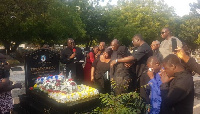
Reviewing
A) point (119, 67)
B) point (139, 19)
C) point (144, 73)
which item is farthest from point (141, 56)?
point (139, 19)

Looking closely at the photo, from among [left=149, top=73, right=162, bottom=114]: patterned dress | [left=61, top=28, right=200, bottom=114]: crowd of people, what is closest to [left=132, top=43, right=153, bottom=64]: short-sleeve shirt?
[left=61, top=28, right=200, bottom=114]: crowd of people

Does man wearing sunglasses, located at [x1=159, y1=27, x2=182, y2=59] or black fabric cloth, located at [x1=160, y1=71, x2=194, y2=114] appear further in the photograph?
man wearing sunglasses, located at [x1=159, y1=27, x2=182, y2=59]

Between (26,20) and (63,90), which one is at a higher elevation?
(26,20)

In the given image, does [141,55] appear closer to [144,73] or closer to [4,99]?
[144,73]

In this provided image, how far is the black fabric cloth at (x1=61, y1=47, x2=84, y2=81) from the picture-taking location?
815cm

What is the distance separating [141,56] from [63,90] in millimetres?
2335

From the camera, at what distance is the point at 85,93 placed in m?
5.50

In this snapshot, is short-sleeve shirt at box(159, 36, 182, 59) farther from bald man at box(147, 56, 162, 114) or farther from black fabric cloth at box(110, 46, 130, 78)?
bald man at box(147, 56, 162, 114)

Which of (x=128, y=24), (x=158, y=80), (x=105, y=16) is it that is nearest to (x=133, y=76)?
(x=158, y=80)

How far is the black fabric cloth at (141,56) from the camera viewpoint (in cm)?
571

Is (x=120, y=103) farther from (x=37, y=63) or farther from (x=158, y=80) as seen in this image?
(x=37, y=63)

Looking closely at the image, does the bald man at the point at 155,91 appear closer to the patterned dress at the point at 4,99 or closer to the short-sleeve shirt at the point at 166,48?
the short-sleeve shirt at the point at 166,48

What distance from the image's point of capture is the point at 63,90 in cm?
552

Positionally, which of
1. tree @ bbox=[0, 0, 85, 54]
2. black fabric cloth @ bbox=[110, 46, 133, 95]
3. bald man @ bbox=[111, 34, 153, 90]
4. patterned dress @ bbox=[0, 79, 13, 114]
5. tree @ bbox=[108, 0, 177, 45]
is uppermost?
tree @ bbox=[108, 0, 177, 45]
